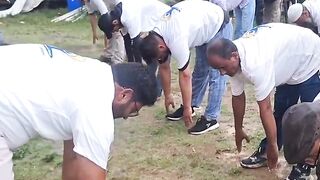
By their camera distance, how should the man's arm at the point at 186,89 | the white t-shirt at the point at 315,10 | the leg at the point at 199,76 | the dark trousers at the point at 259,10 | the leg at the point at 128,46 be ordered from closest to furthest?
the man's arm at the point at 186,89 → the leg at the point at 199,76 → the white t-shirt at the point at 315,10 → the leg at the point at 128,46 → the dark trousers at the point at 259,10

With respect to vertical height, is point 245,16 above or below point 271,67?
below

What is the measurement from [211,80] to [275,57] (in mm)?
1423

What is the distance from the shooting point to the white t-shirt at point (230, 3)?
624cm

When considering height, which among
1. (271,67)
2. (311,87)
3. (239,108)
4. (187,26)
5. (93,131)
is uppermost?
(93,131)

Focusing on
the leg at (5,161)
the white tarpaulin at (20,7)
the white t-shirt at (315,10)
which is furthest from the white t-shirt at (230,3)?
the white tarpaulin at (20,7)

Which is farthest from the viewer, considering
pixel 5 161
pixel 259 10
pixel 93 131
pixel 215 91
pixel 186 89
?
pixel 259 10

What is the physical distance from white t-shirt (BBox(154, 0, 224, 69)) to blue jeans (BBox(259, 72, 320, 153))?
0.80 meters

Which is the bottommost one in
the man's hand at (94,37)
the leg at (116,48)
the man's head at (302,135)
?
the man's hand at (94,37)

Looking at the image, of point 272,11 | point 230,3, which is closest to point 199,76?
point 230,3

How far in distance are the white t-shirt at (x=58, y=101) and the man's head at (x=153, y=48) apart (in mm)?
2008

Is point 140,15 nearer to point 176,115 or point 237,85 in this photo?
point 176,115

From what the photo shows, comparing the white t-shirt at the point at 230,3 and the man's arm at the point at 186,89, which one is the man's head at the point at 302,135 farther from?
the white t-shirt at the point at 230,3

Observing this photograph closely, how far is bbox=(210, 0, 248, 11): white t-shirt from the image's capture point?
624 centimetres

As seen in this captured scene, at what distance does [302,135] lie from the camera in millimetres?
2367
